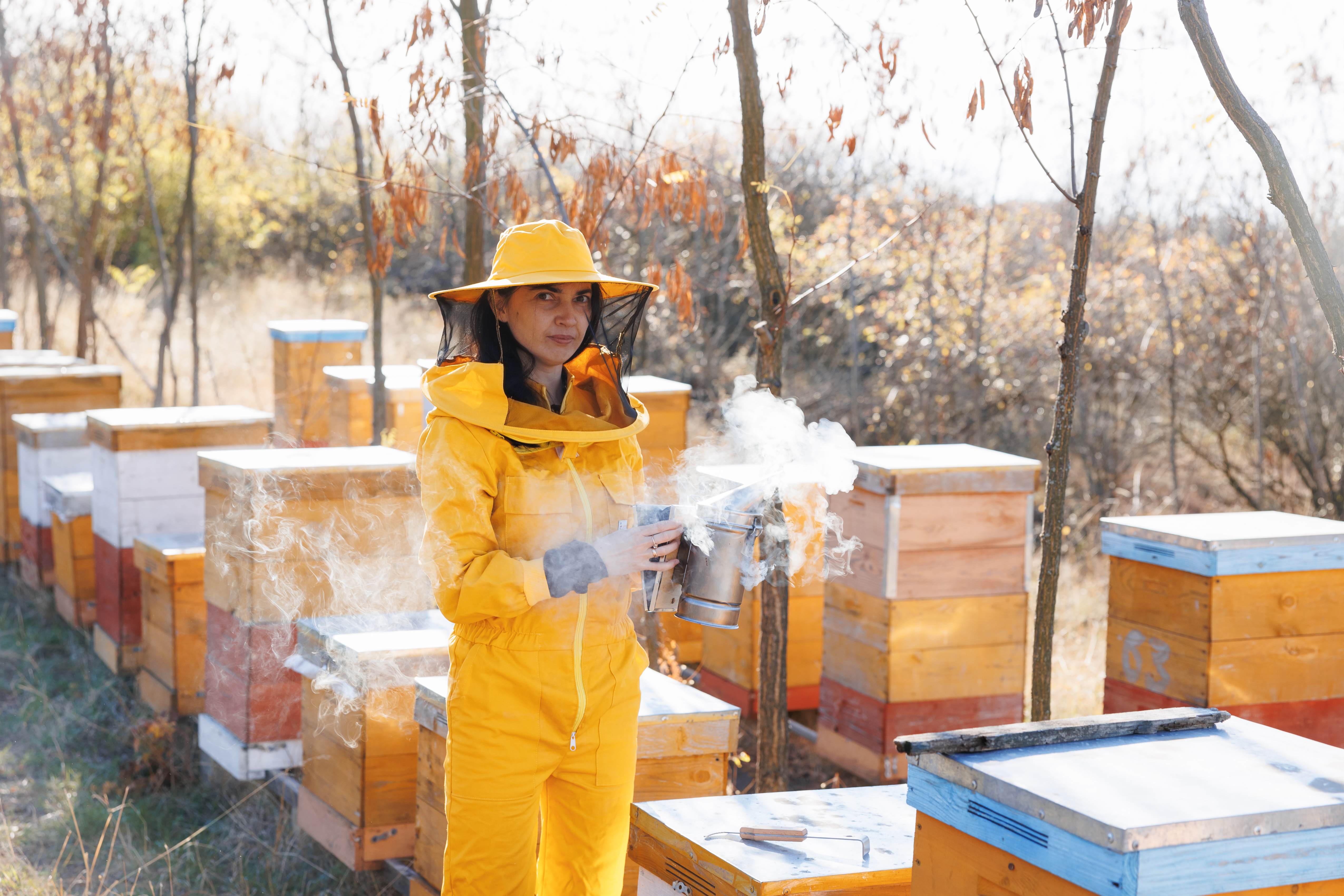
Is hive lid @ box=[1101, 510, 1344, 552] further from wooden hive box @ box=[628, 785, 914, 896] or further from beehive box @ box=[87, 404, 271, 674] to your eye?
beehive box @ box=[87, 404, 271, 674]

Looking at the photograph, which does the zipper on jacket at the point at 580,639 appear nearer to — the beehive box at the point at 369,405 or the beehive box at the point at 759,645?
the beehive box at the point at 759,645

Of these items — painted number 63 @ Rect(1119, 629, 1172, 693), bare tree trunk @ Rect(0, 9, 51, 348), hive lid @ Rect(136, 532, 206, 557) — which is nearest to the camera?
painted number 63 @ Rect(1119, 629, 1172, 693)

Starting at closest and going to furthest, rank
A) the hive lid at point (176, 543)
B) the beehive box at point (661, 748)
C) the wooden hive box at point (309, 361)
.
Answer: the beehive box at point (661, 748) → the hive lid at point (176, 543) → the wooden hive box at point (309, 361)

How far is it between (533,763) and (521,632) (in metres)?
0.25

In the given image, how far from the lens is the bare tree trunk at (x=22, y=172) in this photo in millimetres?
9188

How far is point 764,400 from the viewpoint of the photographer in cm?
278

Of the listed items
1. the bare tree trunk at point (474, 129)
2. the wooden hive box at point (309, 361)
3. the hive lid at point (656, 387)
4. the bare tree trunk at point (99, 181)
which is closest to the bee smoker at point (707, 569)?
the bare tree trunk at point (474, 129)

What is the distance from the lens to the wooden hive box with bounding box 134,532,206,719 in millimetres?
4492

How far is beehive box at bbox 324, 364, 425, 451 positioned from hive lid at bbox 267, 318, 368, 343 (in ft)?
2.15

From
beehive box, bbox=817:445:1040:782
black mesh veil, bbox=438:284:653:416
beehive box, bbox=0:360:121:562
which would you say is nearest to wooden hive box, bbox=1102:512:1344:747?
beehive box, bbox=817:445:1040:782

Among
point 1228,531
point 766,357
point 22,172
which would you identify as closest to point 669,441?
point 766,357

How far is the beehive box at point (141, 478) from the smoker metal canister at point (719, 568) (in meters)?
3.30

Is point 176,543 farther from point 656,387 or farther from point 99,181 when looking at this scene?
point 99,181

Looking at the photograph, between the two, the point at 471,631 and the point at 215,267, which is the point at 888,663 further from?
the point at 215,267
